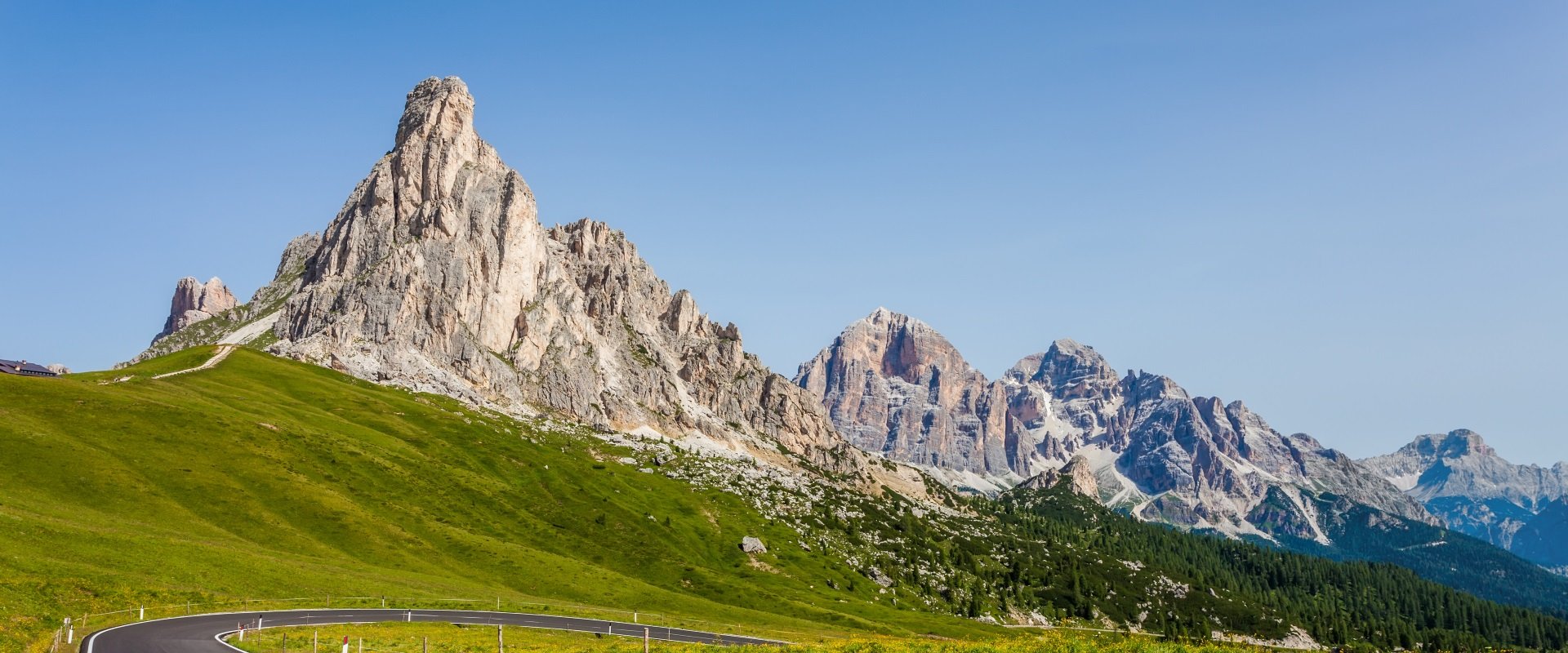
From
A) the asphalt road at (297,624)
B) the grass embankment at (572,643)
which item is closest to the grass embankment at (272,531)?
the asphalt road at (297,624)

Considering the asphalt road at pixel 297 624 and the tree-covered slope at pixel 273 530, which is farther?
the tree-covered slope at pixel 273 530

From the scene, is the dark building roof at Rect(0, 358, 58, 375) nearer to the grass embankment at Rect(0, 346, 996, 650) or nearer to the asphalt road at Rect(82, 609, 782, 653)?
the grass embankment at Rect(0, 346, 996, 650)

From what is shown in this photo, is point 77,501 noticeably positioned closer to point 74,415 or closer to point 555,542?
A: point 74,415

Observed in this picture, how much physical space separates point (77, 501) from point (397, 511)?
4712cm

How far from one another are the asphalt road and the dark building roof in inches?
5035

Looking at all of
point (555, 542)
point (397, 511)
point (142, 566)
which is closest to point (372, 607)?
point (142, 566)

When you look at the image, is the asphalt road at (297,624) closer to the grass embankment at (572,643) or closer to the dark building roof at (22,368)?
the grass embankment at (572,643)

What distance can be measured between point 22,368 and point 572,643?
156 m

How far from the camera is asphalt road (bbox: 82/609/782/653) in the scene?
63.4 meters

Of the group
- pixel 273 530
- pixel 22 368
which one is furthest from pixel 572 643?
pixel 22 368

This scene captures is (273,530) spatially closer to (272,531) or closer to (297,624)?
(272,531)

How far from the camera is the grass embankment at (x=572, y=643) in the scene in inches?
1821

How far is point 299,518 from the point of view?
445ft

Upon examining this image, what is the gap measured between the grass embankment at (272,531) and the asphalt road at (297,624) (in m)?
5.00
